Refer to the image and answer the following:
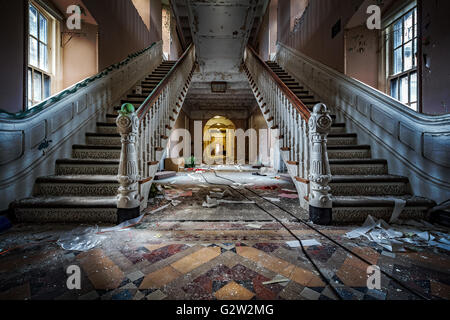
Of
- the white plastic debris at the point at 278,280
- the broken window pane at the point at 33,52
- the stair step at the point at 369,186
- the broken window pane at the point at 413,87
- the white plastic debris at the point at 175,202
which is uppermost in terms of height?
the broken window pane at the point at 33,52

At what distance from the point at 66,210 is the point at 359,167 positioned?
3.43 meters

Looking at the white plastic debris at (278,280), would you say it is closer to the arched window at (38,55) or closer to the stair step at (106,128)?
the stair step at (106,128)

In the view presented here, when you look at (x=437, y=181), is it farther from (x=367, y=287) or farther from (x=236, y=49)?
(x=236, y=49)

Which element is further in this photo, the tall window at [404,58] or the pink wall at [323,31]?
the pink wall at [323,31]

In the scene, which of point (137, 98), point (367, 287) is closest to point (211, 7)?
point (137, 98)

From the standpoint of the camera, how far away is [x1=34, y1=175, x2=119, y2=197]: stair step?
2139 millimetres

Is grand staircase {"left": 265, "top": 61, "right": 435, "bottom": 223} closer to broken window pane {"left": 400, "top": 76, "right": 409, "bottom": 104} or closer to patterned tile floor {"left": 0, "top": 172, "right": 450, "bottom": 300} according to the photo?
patterned tile floor {"left": 0, "top": 172, "right": 450, "bottom": 300}

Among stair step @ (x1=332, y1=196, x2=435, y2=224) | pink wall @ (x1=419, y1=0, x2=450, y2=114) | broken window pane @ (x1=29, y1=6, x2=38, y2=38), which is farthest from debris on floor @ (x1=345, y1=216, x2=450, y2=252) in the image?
broken window pane @ (x1=29, y1=6, x2=38, y2=38)

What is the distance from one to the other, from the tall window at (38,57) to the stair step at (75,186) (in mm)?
1303

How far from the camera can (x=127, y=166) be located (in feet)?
6.31

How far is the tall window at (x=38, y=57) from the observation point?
2625 millimetres

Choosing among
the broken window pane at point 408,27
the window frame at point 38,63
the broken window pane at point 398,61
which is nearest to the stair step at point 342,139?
the broken window pane at point 398,61

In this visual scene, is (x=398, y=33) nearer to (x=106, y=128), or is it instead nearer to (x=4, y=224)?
(x=106, y=128)

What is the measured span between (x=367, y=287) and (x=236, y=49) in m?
5.75
